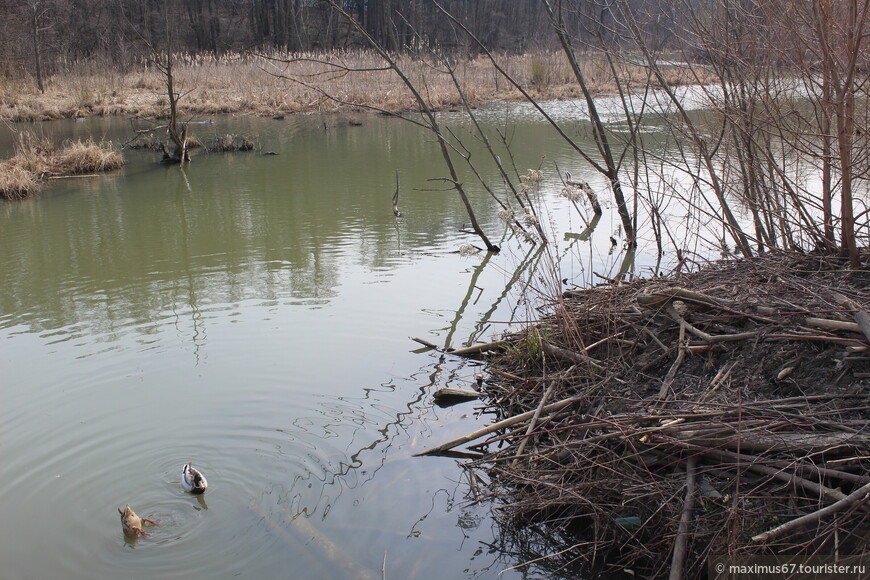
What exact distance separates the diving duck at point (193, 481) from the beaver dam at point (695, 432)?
128 cm

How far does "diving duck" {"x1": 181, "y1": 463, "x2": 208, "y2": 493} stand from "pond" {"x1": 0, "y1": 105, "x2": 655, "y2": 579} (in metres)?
0.06

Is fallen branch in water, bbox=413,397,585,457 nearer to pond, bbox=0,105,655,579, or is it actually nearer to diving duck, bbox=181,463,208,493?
pond, bbox=0,105,655,579

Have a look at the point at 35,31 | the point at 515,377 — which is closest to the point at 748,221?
the point at 515,377

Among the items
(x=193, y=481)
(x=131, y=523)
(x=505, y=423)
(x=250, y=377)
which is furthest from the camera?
(x=250, y=377)

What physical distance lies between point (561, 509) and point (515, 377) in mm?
1103

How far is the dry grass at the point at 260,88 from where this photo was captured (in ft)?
69.9

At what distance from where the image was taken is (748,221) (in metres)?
8.38

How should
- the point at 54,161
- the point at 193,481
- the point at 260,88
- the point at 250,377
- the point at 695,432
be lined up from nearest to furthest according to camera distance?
the point at 695,432 < the point at 193,481 < the point at 250,377 < the point at 54,161 < the point at 260,88

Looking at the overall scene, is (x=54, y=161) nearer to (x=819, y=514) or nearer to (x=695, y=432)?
(x=695, y=432)

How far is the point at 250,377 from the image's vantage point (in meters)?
5.21

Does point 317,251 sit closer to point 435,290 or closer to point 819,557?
point 435,290

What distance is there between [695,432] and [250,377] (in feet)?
10.4

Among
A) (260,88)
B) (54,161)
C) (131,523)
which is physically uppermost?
(260,88)

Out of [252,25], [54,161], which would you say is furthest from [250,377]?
[252,25]
